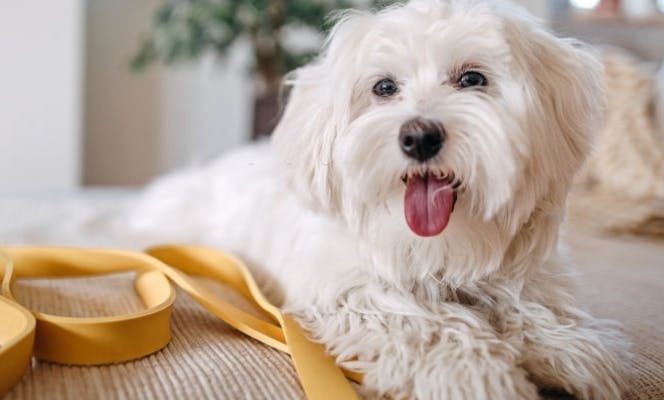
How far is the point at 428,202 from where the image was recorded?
0.85m

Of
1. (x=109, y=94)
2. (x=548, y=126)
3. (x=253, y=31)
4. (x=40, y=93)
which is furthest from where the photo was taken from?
(x=109, y=94)

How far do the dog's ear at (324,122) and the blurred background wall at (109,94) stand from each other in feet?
5.88

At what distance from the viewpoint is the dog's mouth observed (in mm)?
847

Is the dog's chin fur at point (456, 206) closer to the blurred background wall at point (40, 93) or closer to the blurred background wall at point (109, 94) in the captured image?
the blurred background wall at point (109, 94)

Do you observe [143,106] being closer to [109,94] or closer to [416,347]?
[109,94]

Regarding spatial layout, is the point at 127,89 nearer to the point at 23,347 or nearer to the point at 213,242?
the point at 213,242

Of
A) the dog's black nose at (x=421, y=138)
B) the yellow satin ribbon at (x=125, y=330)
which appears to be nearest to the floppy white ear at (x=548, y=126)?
the dog's black nose at (x=421, y=138)

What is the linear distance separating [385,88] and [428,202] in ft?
0.65

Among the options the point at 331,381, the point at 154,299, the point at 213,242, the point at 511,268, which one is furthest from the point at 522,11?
the point at 213,242

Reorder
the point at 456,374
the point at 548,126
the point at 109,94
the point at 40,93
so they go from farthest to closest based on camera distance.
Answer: the point at 109,94
the point at 40,93
the point at 548,126
the point at 456,374

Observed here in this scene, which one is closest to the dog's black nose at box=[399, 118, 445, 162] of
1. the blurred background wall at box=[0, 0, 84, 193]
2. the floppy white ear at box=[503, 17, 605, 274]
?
the floppy white ear at box=[503, 17, 605, 274]

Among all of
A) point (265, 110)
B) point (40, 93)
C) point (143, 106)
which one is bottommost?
point (143, 106)

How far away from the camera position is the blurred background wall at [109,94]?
3043mm

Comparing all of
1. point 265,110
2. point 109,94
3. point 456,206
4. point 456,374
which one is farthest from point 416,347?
point 109,94
